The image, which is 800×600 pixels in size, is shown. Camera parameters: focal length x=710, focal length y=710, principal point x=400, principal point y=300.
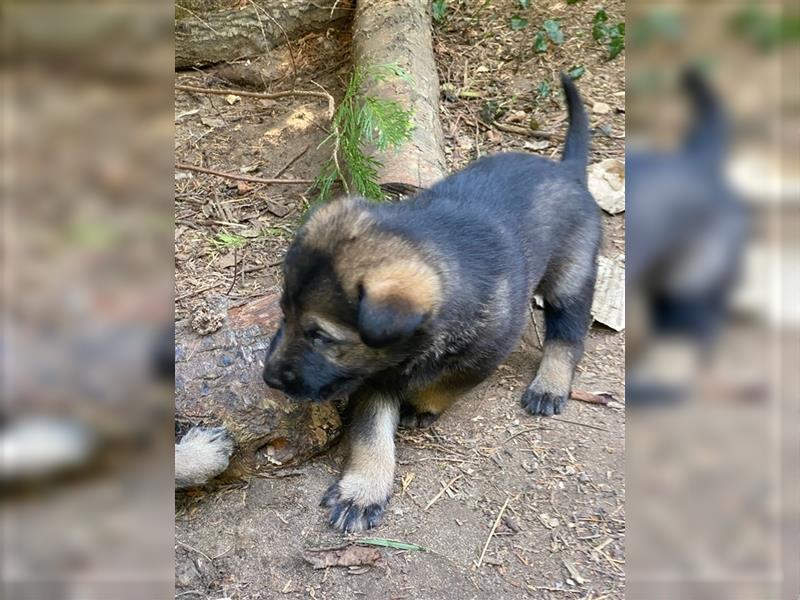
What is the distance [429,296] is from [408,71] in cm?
322

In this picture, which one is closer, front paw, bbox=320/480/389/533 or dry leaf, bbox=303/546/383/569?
dry leaf, bbox=303/546/383/569

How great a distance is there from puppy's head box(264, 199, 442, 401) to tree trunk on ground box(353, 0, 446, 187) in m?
1.56

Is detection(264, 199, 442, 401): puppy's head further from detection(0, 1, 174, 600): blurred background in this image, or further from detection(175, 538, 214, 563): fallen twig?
detection(0, 1, 174, 600): blurred background

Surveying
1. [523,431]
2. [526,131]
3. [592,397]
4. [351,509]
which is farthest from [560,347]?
[526,131]

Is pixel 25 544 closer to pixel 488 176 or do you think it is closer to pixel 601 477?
pixel 601 477

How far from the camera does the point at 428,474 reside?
396 centimetres

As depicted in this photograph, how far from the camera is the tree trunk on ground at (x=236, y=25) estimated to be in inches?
281

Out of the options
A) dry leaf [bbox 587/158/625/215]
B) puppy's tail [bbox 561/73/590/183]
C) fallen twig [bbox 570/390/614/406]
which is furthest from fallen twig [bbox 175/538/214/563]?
dry leaf [bbox 587/158/625/215]

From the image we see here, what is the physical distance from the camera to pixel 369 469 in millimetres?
3805

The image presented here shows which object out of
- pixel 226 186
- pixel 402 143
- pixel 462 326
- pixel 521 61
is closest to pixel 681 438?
pixel 462 326

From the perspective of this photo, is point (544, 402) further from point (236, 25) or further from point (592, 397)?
point (236, 25)

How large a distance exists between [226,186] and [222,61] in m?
1.97

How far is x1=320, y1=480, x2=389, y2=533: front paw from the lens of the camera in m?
3.62

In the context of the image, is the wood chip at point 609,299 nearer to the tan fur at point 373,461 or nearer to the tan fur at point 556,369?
the tan fur at point 556,369
